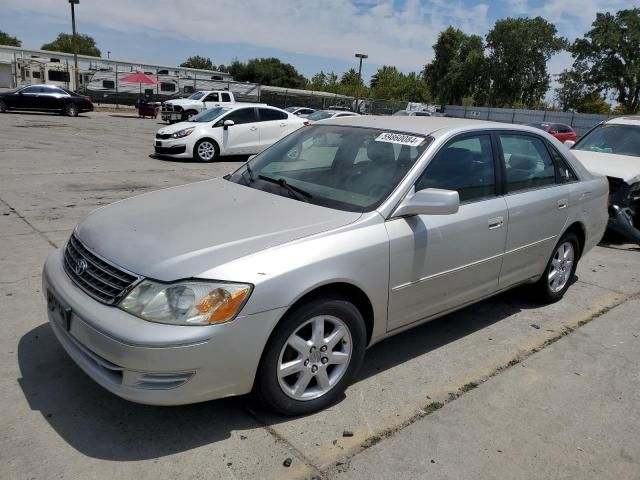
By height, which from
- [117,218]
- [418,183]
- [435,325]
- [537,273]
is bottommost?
[435,325]

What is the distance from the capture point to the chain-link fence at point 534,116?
42062 millimetres

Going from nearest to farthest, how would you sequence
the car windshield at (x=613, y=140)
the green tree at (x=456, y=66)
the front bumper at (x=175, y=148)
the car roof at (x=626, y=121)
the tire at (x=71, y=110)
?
the car windshield at (x=613, y=140) → the car roof at (x=626, y=121) → the front bumper at (x=175, y=148) → the tire at (x=71, y=110) → the green tree at (x=456, y=66)

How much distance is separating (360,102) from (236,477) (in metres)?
47.2

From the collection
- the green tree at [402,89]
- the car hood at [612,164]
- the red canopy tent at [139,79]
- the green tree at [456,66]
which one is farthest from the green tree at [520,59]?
the car hood at [612,164]

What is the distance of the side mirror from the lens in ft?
10.2

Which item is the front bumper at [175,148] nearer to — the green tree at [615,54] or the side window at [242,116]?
the side window at [242,116]

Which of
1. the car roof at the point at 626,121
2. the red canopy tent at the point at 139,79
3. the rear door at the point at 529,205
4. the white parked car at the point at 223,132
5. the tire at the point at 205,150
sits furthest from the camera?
the red canopy tent at the point at 139,79

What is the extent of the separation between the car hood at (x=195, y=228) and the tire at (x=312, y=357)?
0.42 m

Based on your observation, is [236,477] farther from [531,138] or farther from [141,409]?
[531,138]

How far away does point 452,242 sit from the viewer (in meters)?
3.50

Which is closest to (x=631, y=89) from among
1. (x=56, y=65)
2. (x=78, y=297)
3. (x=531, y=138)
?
(x=56, y=65)

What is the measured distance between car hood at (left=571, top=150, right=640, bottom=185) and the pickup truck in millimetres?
19016

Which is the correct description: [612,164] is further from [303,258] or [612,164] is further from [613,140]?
[303,258]

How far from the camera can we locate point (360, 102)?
47.5m
